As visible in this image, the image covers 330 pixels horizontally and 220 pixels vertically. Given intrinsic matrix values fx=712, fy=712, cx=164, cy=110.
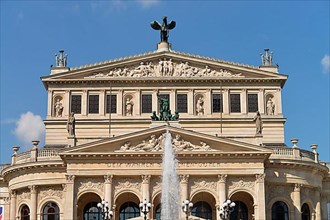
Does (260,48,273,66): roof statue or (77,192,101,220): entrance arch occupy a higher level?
(260,48,273,66): roof statue

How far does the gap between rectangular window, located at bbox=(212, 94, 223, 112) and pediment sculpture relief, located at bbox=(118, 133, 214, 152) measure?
898 centimetres

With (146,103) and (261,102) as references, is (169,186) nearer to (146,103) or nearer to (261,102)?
(146,103)

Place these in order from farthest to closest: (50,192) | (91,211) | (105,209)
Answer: (50,192), (91,211), (105,209)

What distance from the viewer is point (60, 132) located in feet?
202

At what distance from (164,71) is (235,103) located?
269 inches

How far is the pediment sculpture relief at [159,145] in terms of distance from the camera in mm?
53438

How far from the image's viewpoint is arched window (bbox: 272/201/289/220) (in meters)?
55.8

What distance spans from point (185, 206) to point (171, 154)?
286 inches

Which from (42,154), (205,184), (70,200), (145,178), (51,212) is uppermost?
(42,154)

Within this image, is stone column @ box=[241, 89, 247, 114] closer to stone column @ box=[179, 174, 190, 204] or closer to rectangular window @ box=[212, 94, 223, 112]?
rectangular window @ box=[212, 94, 223, 112]

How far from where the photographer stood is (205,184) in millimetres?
53531

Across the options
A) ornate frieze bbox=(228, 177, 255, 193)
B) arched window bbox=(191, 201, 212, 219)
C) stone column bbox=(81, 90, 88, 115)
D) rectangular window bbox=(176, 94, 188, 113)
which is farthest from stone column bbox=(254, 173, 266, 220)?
stone column bbox=(81, 90, 88, 115)

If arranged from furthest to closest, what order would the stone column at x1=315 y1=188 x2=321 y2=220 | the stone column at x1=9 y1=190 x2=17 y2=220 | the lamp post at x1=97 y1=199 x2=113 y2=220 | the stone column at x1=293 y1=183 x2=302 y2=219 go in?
the stone column at x1=9 y1=190 x2=17 y2=220 → the stone column at x1=315 y1=188 x2=321 y2=220 → the stone column at x1=293 y1=183 x2=302 y2=219 → the lamp post at x1=97 y1=199 x2=113 y2=220

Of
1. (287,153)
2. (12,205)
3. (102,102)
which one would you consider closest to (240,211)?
(287,153)
